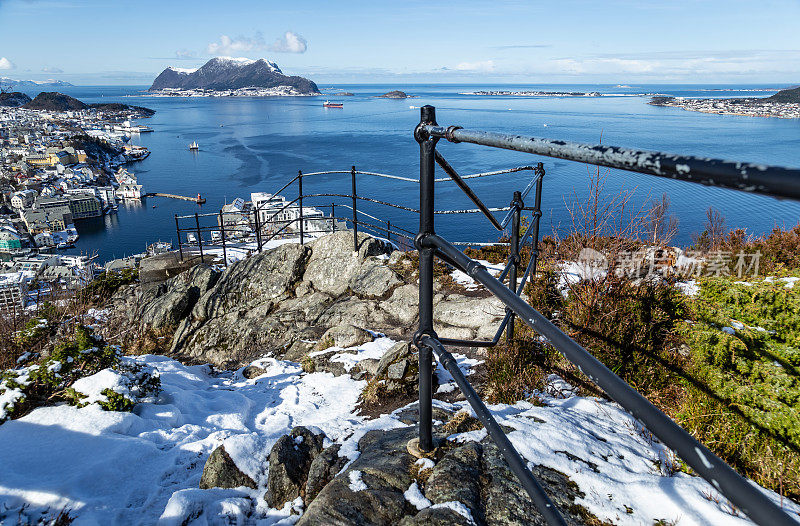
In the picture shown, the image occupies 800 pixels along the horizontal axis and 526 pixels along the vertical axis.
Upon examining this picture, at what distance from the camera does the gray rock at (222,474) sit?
122 inches

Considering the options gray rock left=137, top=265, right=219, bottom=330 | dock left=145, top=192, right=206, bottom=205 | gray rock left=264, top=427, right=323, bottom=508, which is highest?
gray rock left=264, top=427, right=323, bottom=508

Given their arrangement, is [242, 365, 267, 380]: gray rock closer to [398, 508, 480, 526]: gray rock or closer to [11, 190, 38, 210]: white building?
[398, 508, 480, 526]: gray rock

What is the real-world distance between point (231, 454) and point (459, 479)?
6.28 ft

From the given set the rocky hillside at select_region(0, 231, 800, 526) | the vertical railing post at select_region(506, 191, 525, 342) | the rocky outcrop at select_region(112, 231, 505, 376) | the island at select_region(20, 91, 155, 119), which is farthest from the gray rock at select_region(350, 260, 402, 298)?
the island at select_region(20, 91, 155, 119)

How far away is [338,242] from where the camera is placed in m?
9.05

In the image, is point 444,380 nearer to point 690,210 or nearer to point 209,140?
point 690,210

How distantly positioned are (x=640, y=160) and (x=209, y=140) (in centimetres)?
10133

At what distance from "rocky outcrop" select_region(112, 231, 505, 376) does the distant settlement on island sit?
473 centimetres

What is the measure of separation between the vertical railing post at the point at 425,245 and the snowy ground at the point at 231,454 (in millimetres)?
595

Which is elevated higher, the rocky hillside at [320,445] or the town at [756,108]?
the town at [756,108]

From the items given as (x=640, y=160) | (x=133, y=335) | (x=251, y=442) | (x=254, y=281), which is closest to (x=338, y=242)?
(x=254, y=281)

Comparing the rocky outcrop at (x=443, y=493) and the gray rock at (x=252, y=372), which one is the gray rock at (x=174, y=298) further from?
the rocky outcrop at (x=443, y=493)

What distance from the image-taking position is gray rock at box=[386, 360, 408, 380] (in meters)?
4.66

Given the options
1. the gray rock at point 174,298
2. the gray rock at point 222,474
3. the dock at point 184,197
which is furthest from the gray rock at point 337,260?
the dock at point 184,197
